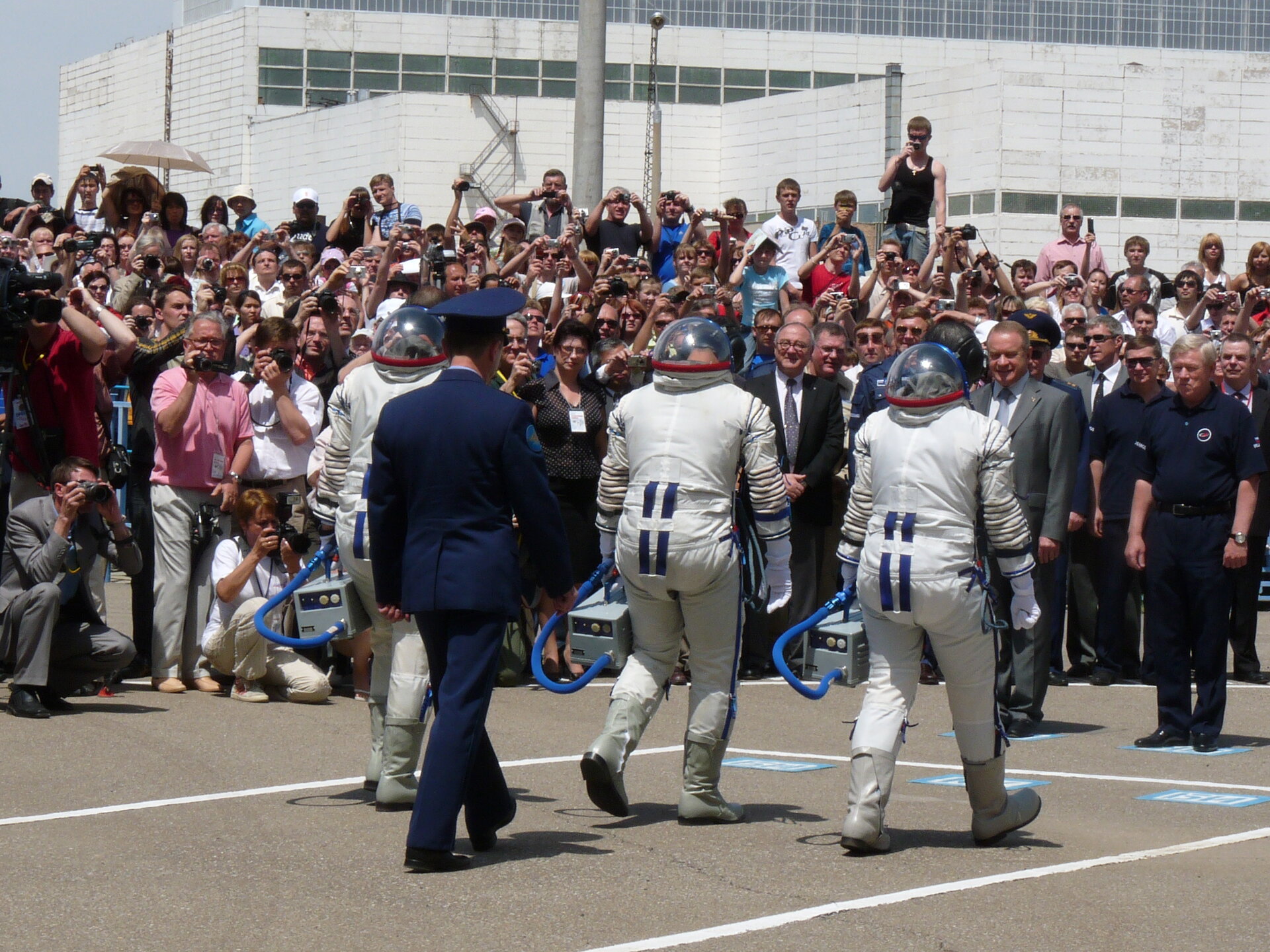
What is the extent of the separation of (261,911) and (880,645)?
8.24 feet

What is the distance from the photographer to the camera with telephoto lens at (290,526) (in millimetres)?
10453

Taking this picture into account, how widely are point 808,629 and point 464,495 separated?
1.69 metres

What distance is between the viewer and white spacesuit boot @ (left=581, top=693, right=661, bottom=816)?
7.13 metres

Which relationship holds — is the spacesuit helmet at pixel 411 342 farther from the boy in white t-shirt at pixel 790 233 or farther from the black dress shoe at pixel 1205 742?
the boy in white t-shirt at pixel 790 233

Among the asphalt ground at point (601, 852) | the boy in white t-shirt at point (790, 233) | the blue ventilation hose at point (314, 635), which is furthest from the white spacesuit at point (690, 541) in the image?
the boy in white t-shirt at point (790, 233)

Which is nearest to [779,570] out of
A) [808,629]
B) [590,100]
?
[808,629]

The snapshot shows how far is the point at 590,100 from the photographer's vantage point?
21.3 meters

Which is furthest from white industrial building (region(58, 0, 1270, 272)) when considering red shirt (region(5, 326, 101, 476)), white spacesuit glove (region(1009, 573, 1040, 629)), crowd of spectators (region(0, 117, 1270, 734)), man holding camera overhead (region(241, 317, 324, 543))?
white spacesuit glove (region(1009, 573, 1040, 629))

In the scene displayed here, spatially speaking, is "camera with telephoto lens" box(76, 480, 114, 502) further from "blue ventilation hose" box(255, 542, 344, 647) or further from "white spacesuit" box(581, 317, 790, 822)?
"white spacesuit" box(581, 317, 790, 822)

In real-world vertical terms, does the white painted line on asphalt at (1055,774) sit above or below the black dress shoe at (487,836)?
above

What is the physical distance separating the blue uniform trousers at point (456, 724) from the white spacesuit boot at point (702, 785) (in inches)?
37.0

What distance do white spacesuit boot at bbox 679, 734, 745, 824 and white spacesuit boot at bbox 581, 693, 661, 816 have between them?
23 cm

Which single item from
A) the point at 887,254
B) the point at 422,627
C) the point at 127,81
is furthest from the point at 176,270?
the point at 127,81

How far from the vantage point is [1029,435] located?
9.86m
